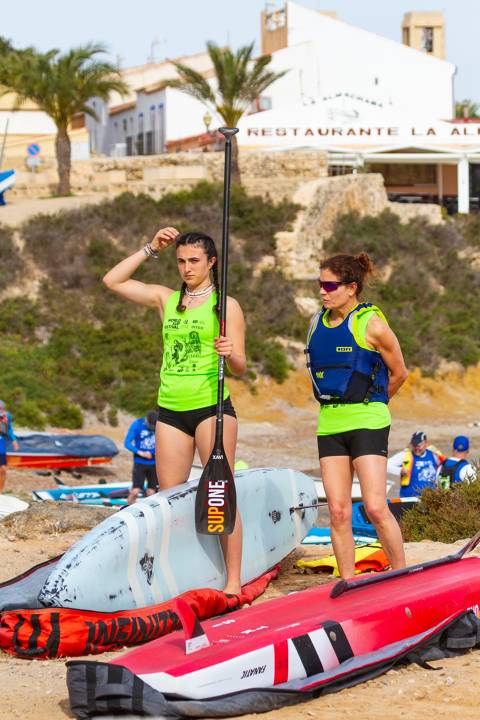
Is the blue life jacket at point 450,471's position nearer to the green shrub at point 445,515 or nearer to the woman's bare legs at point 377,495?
the green shrub at point 445,515

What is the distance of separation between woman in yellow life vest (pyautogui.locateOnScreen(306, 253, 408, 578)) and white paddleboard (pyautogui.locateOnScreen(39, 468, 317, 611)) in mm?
808

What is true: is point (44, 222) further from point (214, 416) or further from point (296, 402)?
point (214, 416)

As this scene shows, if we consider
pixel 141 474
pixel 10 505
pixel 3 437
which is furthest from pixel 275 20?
pixel 10 505

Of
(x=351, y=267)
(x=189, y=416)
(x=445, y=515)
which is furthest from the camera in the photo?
(x=445, y=515)

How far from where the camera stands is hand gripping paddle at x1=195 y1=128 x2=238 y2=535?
20.3 ft

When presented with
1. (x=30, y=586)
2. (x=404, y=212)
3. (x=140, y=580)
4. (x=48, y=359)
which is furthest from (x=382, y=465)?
(x=404, y=212)

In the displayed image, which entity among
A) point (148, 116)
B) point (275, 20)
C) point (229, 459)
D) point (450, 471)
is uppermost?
point (275, 20)

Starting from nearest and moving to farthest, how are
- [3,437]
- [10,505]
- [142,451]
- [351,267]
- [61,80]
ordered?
[351,267] → [10,505] → [142,451] → [3,437] → [61,80]

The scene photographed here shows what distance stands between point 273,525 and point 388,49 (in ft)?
151

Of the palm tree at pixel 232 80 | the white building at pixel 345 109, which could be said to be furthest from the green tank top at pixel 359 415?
the white building at pixel 345 109

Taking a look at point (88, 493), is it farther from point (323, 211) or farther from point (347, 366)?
point (323, 211)

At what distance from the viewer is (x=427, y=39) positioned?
58281mm

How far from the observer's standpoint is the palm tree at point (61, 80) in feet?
115

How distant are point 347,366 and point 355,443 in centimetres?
39
